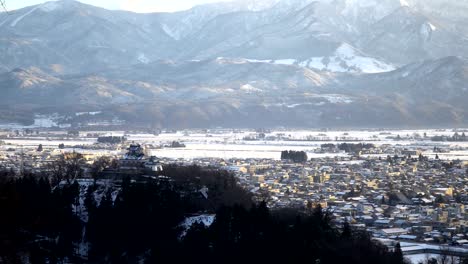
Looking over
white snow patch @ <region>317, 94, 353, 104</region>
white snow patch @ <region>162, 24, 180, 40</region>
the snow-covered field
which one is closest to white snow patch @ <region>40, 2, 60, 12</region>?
white snow patch @ <region>162, 24, 180, 40</region>

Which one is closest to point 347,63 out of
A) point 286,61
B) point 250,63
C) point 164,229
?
point 286,61

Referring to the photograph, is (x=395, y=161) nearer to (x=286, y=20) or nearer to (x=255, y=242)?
(x=255, y=242)

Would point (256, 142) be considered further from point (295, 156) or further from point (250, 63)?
point (250, 63)

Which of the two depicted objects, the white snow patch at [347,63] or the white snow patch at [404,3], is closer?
the white snow patch at [347,63]

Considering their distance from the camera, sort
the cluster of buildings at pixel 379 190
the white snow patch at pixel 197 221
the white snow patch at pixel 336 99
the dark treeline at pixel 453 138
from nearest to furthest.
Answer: the white snow patch at pixel 197 221 < the cluster of buildings at pixel 379 190 < the dark treeline at pixel 453 138 < the white snow patch at pixel 336 99

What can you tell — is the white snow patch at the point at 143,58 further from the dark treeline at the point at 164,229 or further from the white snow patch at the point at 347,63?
the dark treeline at the point at 164,229

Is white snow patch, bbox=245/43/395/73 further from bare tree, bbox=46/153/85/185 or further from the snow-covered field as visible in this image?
bare tree, bbox=46/153/85/185

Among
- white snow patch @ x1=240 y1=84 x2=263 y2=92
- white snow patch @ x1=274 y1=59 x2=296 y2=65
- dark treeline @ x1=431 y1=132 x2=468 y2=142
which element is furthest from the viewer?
white snow patch @ x1=274 y1=59 x2=296 y2=65

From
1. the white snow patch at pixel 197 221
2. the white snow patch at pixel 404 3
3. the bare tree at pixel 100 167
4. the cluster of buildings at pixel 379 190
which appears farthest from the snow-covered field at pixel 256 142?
the white snow patch at pixel 404 3

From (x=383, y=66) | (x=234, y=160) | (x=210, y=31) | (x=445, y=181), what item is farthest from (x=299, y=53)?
(x=445, y=181)
